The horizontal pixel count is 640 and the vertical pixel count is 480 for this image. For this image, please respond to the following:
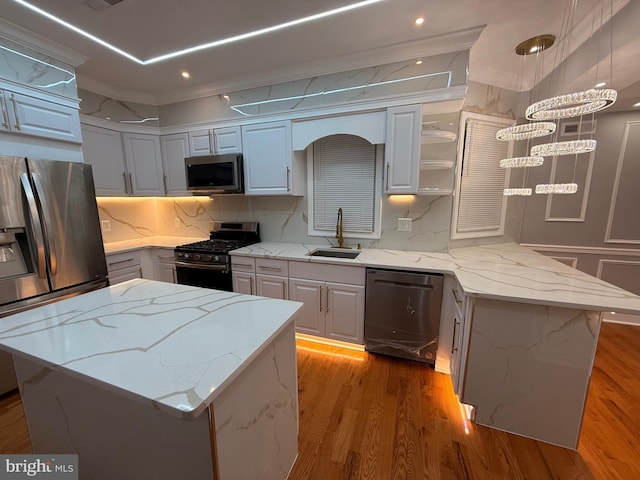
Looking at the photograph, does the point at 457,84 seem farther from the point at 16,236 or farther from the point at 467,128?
the point at 16,236

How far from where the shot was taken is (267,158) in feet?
9.15

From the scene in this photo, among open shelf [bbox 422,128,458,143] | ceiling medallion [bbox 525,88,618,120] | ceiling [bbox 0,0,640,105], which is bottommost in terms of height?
ceiling medallion [bbox 525,88,618,120]

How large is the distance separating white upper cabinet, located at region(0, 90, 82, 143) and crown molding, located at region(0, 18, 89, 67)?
375 mm

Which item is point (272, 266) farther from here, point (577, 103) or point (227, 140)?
point (577, 103)

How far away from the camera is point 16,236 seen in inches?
75.9

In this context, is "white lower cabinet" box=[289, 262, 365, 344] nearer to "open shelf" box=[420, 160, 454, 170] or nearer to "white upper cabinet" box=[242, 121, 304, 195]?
"white upper cabinet" box=[242, 121, 304, 195]

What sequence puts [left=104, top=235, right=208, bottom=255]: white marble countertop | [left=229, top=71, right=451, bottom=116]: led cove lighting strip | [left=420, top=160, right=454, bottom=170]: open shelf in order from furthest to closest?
1. [left=104, top=235, right=208, bottom=255]: white marble countertop
2. [left=420, top=160, right=454, bottom=170]: open shelf
3. [left=229, top=71, right=451, bottom=116]: led cove lighting strip

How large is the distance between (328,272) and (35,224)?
226 centimetres

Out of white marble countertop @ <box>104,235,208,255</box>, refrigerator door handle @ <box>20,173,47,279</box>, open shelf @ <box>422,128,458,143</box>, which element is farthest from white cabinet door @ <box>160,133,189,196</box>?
open shelf @ <box>422,128,458,143</box>

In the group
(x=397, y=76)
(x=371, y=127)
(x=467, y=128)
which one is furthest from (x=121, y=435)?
(x=467, y=128)

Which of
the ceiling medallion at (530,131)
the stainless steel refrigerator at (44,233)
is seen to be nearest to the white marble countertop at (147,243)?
the stainless steel refrigerator at (44,233)

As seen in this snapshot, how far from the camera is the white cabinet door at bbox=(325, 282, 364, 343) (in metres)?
2.39

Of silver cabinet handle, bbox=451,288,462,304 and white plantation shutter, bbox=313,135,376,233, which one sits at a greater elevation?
white plantation shutter, bbox=313,135,376,233

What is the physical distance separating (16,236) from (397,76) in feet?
10.7
